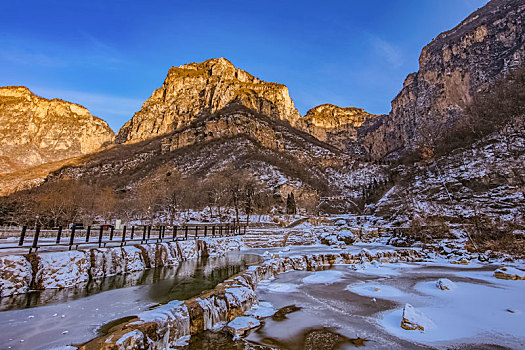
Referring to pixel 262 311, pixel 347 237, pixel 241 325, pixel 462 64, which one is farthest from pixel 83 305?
pixel 462 64

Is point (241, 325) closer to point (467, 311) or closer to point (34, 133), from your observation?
point (467, 311)

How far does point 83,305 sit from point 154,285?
9.40ft

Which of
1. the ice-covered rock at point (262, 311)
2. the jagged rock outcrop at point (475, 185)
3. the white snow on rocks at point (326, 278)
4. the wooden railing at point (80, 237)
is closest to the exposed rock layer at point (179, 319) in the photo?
the ice-covered rock at point (262, 311)

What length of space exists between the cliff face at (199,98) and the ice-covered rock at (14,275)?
147427mm

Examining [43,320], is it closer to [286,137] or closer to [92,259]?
[92,259]

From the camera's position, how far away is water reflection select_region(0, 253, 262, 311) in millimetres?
6861

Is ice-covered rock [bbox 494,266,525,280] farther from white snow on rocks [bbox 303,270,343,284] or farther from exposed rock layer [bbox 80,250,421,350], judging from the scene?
exposed rock layer [bbox 80,250,421,350]

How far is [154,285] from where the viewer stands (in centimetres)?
920

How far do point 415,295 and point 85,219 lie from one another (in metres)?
50.8

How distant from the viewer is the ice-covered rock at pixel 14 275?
23.6 feet

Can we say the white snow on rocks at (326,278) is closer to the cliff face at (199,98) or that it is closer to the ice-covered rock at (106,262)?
the ice-covered rock at (106,262)

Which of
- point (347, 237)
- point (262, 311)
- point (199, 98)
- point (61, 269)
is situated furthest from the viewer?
point (199, 98)

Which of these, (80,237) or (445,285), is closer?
(445,285)

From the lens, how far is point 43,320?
5.19 metres
